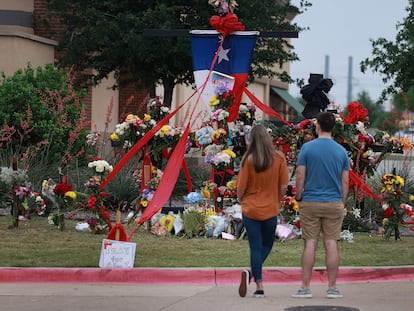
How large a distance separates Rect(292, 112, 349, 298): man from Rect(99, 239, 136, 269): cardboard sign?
87.1 inches

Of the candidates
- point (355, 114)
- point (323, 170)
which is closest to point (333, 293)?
point (323, 170)

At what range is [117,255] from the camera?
11.1m

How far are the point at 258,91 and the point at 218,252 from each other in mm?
34310

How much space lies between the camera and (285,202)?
1420 centimetres

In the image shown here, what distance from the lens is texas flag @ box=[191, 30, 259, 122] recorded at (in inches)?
599

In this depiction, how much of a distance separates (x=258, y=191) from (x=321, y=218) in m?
0.68

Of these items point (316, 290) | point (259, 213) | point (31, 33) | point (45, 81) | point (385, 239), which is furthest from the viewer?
point (31, 33)

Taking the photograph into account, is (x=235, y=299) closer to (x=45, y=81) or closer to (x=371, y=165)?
(x=371, y=165)

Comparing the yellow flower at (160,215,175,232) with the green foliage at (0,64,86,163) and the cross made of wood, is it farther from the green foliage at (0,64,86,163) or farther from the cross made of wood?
the green foliage at (0,64,86,163)

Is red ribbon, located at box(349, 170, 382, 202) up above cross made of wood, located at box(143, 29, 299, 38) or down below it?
below

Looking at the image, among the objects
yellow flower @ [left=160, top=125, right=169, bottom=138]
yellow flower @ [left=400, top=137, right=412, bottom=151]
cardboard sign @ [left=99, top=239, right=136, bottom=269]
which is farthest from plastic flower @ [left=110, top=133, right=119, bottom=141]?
yellow flower @ [left=400, top=137, right=412, bottom=151]

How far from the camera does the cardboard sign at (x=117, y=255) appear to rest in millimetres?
11117

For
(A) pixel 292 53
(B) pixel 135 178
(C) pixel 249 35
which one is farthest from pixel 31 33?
(C) pixel 249 35

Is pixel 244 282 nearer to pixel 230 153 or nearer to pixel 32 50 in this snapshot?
pixel 230 153
